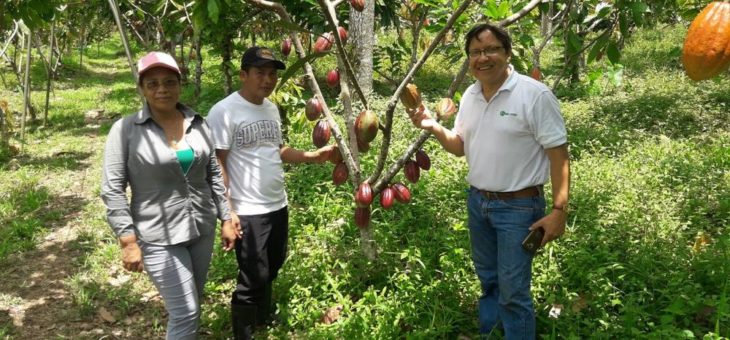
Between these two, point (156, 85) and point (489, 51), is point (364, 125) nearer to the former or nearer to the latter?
point (489, 51)

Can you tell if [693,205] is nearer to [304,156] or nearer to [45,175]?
[304,156]

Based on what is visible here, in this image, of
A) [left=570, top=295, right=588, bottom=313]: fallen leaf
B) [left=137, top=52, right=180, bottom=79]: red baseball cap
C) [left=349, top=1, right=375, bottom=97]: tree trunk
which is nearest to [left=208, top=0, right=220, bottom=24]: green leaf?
[left=137, top=52, right=180, bottom=79]: red baseball cap

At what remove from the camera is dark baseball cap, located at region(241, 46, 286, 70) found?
2561 mm

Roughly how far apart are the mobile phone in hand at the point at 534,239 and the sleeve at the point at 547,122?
32 cm

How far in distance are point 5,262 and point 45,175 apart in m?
2.45

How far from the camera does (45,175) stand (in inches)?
247

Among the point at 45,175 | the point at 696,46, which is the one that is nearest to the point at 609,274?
the point at 696,46

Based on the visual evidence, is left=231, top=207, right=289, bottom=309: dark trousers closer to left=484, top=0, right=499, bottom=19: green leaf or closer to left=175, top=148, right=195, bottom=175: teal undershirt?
left=175, top=148, right=195, bottom=175: teal undershirt

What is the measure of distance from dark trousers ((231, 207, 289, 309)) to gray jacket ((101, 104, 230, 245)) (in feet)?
1.02

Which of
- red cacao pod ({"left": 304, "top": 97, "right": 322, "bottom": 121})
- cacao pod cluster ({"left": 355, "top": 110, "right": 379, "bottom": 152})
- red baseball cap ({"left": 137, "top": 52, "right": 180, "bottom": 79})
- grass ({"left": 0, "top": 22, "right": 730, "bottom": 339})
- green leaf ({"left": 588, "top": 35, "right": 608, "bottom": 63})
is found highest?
red baseball cap ({"left": 137, "top": 52, "right": 180, "bottom": 79})

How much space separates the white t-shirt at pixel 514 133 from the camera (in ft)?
6.72

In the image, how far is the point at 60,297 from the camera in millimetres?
3627

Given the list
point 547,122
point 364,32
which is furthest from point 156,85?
point 364,32

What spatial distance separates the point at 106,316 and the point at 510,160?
2580 mm
